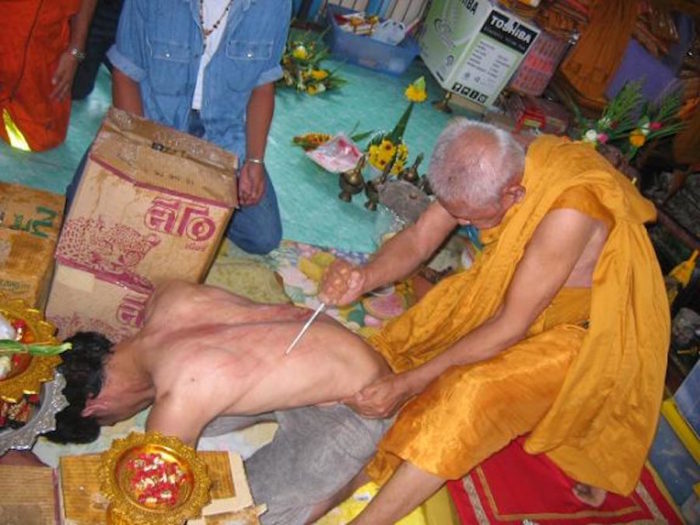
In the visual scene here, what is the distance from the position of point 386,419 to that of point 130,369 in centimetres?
85

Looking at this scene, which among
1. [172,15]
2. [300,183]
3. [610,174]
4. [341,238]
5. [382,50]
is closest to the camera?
[610,174]

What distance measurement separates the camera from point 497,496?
2256 millimetres

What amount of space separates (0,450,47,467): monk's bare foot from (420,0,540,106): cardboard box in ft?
17.3

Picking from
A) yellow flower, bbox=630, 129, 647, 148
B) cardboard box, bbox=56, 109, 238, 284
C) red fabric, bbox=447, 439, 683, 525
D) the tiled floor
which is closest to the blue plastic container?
the tiled floor

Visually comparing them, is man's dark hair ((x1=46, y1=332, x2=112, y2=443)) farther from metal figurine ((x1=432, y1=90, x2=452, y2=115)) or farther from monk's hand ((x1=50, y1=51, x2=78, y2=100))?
metal figurine ((x1=432, y1=90, x2=452, y2=115))

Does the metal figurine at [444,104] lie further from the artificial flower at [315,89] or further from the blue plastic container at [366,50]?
the artificial flower at [315,89]

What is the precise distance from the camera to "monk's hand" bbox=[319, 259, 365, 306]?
2.34 m

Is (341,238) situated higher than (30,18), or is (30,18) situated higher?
(30,18)

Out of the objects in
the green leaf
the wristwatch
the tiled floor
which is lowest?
the tiled floor

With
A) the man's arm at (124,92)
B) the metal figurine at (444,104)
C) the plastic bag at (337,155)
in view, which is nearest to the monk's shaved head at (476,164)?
the man's arm at (124,92)

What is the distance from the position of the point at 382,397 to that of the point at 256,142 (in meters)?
1.48

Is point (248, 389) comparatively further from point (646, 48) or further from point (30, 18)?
point (646, 48)

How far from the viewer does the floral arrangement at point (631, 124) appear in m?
5.04

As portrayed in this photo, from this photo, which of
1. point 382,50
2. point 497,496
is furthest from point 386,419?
point 382,50
